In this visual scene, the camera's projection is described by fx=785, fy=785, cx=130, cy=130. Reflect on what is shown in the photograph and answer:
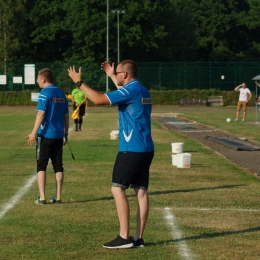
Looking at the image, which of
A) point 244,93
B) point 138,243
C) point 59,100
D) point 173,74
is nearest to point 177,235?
point 138,243

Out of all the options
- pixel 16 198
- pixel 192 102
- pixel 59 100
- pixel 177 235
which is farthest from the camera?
pixel 192 102

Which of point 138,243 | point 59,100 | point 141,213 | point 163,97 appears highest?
point 59,100

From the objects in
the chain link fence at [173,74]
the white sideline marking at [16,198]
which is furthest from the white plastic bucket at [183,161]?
the chain link fence at [173,74]

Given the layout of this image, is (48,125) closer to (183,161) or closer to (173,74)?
(183,161)

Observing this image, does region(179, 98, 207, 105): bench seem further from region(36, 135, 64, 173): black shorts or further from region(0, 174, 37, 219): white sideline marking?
region(36, 135, 64, 173): black shorts

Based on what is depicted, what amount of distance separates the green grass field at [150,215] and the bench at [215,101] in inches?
1929

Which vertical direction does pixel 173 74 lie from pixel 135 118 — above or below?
above

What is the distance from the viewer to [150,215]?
A: 10.1 meters

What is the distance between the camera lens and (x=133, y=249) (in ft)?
26.2

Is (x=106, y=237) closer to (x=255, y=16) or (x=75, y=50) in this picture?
(x=75, y=50)

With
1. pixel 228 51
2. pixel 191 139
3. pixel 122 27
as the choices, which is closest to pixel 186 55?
pixel 228 51

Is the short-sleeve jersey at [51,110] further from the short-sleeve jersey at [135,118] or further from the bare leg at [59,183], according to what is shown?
the short-sleeve jersey at [135,118]

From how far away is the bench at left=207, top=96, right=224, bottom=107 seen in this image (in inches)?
2621

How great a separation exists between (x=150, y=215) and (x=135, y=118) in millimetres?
2466
